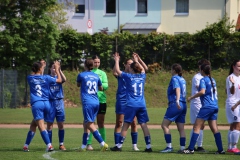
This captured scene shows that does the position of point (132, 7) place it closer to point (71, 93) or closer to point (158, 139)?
point (71, 93)

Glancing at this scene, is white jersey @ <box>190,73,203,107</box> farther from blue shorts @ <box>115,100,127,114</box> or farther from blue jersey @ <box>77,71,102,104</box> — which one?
blue jersey @ <box>77,71,102,104</box>

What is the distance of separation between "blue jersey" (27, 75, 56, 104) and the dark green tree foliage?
18.9m

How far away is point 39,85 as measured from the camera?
14.1 meters

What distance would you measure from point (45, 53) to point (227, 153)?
70.1 ft

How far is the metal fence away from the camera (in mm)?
32344

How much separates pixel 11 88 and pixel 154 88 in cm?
839

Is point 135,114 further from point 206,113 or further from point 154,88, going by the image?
point 154,88

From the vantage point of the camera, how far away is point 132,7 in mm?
51125

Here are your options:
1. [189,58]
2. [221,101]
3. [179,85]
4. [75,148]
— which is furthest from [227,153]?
[189,58]

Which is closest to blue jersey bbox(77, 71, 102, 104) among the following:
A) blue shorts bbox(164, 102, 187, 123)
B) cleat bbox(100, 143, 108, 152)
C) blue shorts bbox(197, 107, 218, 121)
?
cleat bbox(100, 143, 108, 152)

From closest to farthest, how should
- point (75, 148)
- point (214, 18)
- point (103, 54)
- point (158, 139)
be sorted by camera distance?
point (75, 148) → point (158, 139) → point (103, 54) → point (214, 18)

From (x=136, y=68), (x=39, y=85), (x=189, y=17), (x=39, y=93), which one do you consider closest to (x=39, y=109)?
(x=39, y=93)

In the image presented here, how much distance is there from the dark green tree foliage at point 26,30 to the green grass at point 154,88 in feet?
10.2

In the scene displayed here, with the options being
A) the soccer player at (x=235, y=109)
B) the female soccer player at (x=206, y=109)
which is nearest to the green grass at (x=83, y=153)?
the female soccer player at (x=206, y=109)
